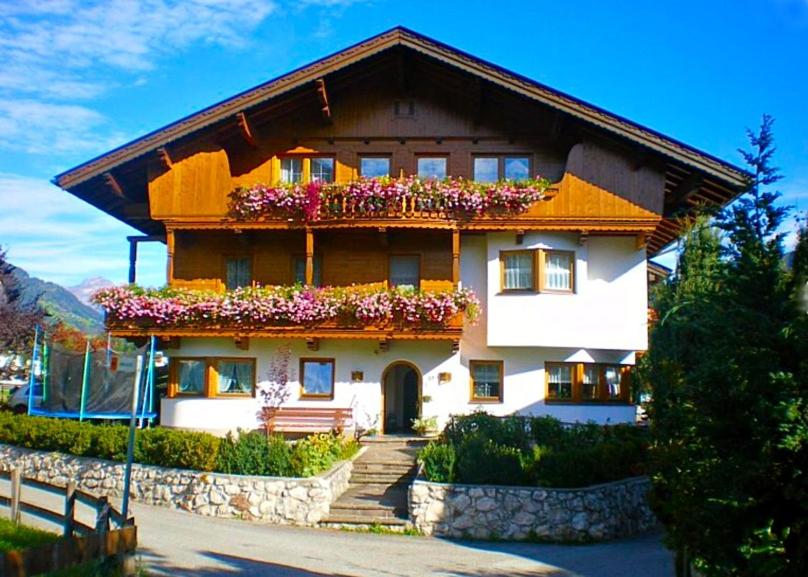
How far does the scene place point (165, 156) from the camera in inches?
1015

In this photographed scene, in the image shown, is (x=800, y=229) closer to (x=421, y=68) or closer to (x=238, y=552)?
(x=238, y=552)

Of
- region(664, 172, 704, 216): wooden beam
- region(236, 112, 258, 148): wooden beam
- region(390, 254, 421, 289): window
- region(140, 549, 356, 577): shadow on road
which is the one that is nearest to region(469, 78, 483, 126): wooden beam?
region(390, 254, 421, 289): window

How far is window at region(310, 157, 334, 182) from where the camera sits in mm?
27094

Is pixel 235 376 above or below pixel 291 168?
below

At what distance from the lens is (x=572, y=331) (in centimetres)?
2533

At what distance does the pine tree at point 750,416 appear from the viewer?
7.56 meters

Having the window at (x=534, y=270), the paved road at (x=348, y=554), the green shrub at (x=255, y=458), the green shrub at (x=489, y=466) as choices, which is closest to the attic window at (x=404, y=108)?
the window at (x=534, y=270)

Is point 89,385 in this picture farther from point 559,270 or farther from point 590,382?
point 590,382

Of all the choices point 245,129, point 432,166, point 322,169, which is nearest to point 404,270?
point 432,166

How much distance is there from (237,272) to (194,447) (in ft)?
28.0

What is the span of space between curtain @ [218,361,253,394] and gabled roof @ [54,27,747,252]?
6.88 meters

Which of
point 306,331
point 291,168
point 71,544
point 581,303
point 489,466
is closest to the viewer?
point 71,544

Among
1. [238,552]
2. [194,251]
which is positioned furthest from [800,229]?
[194,251]

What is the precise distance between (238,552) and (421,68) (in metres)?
16.5
